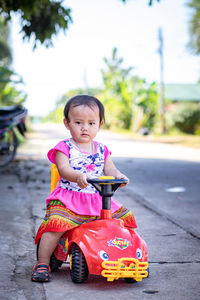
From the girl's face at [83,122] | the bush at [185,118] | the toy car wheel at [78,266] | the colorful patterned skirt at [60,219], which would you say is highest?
the girl's face at [83,122]

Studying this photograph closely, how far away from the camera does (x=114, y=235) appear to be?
2766 millimetres

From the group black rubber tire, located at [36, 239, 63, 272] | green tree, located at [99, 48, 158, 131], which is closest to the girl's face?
black rubber tire, located at [36, 239, 63, 272]

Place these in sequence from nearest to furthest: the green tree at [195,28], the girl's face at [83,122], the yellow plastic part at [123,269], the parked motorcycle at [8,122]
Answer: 1. the yellow plastic part at [123,269]
2. the girl's face at [83,122]
3. the parked motorcycle at [8,122]
4. the green tree at [195,28]

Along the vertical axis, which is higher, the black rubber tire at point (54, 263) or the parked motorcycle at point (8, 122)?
the parked motorcycle at point (8, 122)

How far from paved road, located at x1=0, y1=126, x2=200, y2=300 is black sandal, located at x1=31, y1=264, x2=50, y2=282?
4 centimetres

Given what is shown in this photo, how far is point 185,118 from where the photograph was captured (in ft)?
106

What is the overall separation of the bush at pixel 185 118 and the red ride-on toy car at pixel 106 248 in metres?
29.8

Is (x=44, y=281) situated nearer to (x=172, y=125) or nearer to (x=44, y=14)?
(x=44, y=14)

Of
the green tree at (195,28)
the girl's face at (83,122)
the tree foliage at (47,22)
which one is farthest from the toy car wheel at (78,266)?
the green tree at (195,28)

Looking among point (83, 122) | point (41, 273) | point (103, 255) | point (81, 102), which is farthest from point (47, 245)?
point (81, 102)

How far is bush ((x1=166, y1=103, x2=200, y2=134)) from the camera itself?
105 ft

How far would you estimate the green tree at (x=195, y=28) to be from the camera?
23375mm

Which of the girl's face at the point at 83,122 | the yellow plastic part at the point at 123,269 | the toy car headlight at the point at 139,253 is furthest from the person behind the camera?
the girl's face at the point at 83,122

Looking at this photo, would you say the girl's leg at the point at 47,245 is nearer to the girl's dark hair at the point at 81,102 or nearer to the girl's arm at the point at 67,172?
the girl's arm at the point at 67,172
